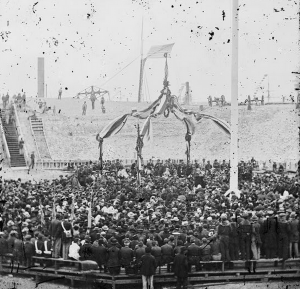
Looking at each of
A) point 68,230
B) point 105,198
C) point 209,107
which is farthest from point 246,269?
point 209,107

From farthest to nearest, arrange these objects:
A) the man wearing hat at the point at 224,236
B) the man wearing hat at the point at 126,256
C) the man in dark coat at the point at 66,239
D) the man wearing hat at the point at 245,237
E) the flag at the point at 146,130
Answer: the flag at the point at 146,130, the man wearing hat at the point at 245,237, the man in dark coat at the point at 66,239, the man wearing hat at the point at 224,236, the man wearing hat at the point at 126,256

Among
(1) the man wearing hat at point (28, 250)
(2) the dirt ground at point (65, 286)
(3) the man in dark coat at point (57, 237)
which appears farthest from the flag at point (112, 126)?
(2) the dirt ground at point (65, 286)

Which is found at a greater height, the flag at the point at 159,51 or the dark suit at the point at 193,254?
the flag at the point at 159,51

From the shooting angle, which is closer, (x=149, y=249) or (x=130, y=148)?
(x=149, y=249)

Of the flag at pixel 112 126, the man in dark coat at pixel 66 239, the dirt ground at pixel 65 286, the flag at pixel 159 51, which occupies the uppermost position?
the flag at pixel 159 51

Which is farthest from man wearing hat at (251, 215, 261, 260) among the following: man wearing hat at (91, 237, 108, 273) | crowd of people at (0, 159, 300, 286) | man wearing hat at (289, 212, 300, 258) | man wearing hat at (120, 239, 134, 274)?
man wearing hat at (91, 237, 108, 273)

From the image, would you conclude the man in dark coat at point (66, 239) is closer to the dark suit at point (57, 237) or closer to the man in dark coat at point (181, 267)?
the dark suit at point (57, 237)

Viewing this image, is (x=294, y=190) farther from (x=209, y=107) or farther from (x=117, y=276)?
(x=209, y=107)
